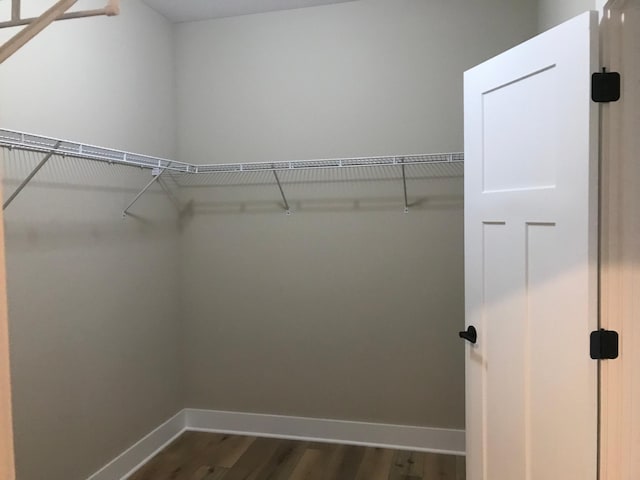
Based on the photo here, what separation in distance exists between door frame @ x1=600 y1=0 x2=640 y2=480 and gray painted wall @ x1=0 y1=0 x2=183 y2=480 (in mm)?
2150

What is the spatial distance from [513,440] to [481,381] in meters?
0.25

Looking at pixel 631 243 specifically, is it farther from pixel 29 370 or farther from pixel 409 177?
pixel 29 370

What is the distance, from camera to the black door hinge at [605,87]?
148cm

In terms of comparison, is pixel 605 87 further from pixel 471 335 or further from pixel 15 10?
pixel 15 10

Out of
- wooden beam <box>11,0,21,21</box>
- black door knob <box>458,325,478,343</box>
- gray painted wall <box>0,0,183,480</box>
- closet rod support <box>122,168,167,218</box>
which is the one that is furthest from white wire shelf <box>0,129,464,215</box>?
wooden beam <box>11,0,21,21</box>

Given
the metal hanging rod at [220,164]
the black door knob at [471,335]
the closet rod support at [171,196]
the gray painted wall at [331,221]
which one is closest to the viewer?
the black door knob at [471,335]

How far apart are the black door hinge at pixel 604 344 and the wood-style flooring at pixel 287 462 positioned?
4.74 ft

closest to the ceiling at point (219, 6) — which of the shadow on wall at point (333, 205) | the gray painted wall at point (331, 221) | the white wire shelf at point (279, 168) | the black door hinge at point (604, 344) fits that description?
the gray painted wall at point (331, 221)

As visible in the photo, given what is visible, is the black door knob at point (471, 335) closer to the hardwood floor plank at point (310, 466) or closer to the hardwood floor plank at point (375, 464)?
the hardwood floor plank at point (375, 464)

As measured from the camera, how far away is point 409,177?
293cm

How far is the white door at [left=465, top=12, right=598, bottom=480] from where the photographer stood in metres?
1.54

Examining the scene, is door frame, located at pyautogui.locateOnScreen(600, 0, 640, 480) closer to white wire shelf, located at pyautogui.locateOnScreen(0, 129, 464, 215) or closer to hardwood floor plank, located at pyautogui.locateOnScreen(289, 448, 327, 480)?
white wire shelf, located at pyautogui.locateOnScreen(0, 129, 464, 215)

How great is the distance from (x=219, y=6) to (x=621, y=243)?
2.50m

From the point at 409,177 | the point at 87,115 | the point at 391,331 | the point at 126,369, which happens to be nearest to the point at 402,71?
the point at 409,177
